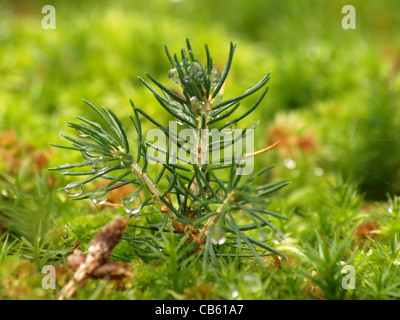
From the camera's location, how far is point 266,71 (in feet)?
7.39

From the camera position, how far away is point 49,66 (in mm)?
2209

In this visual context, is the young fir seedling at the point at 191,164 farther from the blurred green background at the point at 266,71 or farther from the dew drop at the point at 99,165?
the blurred green background at the point at 266,71

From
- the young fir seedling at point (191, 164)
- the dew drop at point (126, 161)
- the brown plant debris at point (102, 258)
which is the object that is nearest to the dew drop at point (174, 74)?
the young fir seedling at point (191, 164)

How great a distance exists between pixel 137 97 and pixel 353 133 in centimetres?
93

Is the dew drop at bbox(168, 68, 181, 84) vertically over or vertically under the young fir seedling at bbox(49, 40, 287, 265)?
over

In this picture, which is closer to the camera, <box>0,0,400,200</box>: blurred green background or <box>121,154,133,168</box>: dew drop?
<box>121,154,133,168</box>: dew drop

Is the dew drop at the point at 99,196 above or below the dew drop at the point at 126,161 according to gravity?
below

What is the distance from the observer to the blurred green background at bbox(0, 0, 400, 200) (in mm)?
1717

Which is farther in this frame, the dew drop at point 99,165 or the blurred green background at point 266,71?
the blurred green background at point 266,71

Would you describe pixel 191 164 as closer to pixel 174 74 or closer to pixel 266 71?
pixel 174 74

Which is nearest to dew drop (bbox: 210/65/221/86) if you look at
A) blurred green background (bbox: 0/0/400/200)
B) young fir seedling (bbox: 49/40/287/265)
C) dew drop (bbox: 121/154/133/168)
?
young fir seedling (bbox: 49/40/287/265)

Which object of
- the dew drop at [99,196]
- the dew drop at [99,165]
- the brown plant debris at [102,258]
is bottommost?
the brown plant debris at [102,258]

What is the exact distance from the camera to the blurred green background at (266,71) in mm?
1717

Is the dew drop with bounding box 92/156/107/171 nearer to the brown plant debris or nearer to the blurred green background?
the brown plant debris
